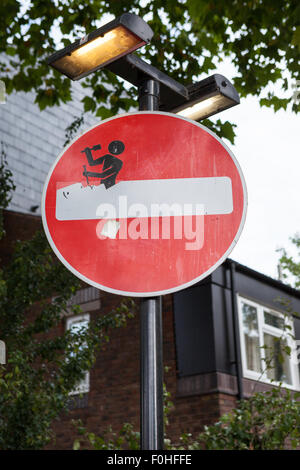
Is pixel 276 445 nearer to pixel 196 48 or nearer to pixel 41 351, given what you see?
pixel 41 351

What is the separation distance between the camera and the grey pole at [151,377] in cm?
209

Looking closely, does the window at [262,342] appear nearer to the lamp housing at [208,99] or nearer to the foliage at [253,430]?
the foliage at [253,430]

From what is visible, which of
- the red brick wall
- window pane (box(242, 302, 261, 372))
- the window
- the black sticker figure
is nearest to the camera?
the black sticker figure

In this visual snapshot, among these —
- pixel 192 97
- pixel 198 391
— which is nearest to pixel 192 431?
pixel 198 391

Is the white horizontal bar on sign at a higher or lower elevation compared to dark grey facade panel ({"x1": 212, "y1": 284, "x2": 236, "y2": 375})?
lower

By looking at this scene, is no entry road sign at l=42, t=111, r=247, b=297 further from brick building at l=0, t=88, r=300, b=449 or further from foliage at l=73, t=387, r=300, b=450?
brick building at l=0, t=88, r=300, b=449

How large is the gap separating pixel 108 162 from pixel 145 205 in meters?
0.28

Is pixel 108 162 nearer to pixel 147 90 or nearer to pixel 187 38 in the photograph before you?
pixel 147 90

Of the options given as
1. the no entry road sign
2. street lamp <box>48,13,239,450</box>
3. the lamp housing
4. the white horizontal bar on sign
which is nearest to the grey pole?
street lamp <box>48,13,239,450</box>

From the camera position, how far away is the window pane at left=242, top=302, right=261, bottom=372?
444 inches

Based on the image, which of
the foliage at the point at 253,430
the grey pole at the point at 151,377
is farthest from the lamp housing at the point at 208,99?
the foliage at the point at 253,430

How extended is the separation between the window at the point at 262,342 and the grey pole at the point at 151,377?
8.94 m

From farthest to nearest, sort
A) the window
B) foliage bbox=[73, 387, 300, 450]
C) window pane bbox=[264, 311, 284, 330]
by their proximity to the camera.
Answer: window pane bbox=[264, 311, 284, 330] → the window → foliage bbox=[73, 387, 300, 450]

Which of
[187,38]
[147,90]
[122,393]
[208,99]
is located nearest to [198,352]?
[122,393]
